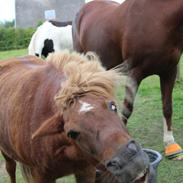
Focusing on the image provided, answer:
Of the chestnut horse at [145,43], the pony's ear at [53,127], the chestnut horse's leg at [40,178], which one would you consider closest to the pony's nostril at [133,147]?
the pony's ear at [53,127]

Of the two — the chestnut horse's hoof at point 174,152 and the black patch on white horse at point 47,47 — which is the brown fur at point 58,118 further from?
the black patch on white horse at point 47,47

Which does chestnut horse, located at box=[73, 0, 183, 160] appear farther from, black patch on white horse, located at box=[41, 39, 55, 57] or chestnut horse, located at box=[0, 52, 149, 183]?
black patch on white horse, located at box=[41, 39, 55, 57]

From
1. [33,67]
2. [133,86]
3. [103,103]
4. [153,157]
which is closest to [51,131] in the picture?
[103,103]

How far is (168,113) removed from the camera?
4234 millimetres

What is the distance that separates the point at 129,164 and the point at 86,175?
0.82 metres

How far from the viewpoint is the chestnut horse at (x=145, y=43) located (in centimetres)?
377

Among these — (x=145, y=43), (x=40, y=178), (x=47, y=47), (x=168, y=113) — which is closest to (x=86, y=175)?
(x=40, y=178)

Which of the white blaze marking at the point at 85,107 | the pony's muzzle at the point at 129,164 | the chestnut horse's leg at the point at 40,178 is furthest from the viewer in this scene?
the chestnut horse's leg at the point at 40,178

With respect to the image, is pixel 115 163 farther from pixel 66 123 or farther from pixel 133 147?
pixel 66 123

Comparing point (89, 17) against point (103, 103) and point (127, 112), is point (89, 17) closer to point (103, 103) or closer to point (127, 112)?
point (127, 112)

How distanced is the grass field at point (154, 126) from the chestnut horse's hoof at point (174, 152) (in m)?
0.06

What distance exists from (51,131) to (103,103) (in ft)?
1.02

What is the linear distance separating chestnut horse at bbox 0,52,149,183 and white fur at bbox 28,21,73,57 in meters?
5.10

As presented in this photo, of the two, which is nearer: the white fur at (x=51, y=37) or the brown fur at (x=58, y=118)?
the brown fur at (x=58, y=118)
